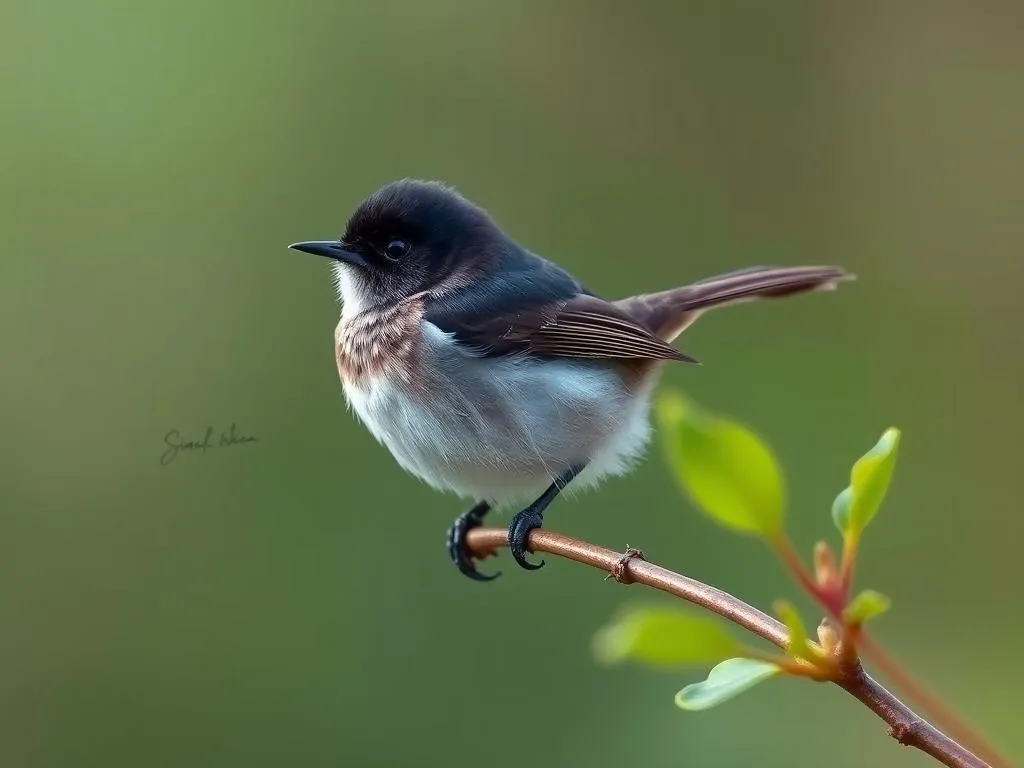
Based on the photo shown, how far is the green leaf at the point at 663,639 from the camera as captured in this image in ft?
2.05

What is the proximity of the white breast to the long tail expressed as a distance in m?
0.50

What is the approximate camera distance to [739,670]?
76 cm

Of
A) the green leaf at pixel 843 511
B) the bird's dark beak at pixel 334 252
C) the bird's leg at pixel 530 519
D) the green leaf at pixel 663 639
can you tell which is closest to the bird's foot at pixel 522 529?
the bird's leg at pixel 530 519

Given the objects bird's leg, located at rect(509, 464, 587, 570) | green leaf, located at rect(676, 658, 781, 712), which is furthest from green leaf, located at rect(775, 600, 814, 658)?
bird's leg, located at rect(509, 464, 587, 570)

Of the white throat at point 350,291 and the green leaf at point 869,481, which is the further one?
the white throat at point 350,291

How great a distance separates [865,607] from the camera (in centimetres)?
75

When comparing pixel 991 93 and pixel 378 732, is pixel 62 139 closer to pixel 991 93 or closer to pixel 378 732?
pixel 378 732

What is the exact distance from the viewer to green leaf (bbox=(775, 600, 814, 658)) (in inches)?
29.3

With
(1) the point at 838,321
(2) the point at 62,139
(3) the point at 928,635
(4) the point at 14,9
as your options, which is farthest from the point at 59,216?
(3) the point at 928,635

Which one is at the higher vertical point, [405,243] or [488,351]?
[405,243]

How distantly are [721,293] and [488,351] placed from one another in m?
0.89

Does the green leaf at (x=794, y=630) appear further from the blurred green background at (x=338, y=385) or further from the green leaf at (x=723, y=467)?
the blurred green background at (x=338, y=385)

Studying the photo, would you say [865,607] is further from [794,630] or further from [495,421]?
[495,421]
